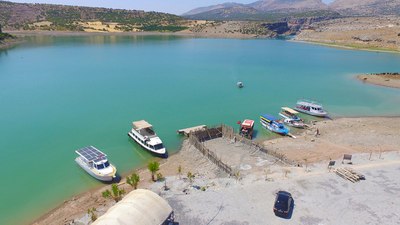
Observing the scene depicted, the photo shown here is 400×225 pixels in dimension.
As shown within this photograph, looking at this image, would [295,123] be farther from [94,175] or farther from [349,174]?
[94,175]

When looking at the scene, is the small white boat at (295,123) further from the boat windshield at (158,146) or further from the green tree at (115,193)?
the green tree at (115,193)

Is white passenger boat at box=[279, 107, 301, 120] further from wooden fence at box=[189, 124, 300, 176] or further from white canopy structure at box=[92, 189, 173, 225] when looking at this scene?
white canopy structure at box=[92, 189, 173, 225]

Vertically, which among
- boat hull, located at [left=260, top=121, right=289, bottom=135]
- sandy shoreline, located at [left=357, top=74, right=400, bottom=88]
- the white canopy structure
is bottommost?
boat hull, located at [left=260, top=121, right=289, bottom=135]

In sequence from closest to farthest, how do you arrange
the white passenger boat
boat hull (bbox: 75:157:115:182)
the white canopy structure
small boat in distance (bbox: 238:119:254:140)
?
1. the white canopy structure
2. boat hull (bbox: 75:157:115:182)
3. small boat in distance (bbox: 238:119:254:140)
4. the white passenger boat

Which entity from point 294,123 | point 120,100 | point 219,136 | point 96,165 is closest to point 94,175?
point 96,165

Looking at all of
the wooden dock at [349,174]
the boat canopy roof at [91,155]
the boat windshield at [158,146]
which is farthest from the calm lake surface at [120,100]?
the wooden dock at [349,174]

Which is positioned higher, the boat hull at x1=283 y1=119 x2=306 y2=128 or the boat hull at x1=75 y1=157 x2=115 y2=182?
the boat hull at x1=283 y1=119 x2=306 y2=128

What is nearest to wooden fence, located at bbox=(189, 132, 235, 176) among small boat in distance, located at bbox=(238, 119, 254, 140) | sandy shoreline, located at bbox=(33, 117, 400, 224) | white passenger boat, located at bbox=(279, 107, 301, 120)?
sandy shoreline, located at bbox=(33, 117, 400, 224)

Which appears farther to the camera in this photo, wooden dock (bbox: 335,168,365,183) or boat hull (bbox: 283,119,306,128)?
boat hull (bbox: 283,119,306,128)
